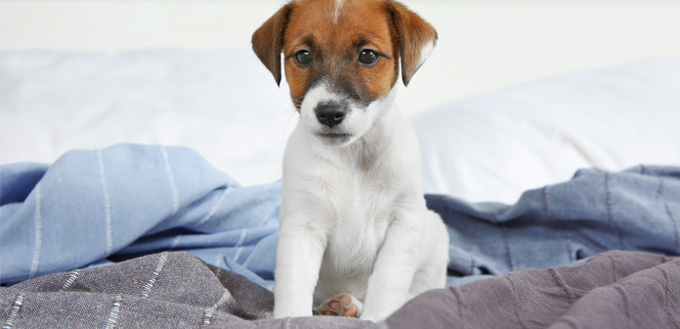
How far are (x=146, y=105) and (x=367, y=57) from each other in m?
1.51

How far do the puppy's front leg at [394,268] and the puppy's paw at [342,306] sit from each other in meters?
0.11

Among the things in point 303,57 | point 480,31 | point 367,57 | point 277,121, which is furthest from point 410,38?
point 480,31

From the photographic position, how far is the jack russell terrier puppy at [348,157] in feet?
4.41

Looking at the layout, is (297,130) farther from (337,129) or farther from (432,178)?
(432,178)

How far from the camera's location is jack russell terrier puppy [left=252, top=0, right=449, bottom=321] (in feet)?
4.41

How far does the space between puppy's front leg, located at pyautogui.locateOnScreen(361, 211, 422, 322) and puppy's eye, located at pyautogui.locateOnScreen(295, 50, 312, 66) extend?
466 mm

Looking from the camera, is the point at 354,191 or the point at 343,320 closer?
the point at 343,320

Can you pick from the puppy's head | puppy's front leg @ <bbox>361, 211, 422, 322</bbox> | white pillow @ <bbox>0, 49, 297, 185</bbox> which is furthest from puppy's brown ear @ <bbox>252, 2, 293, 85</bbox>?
white pillow @ <bbox>0, 49, 297, 185</bbox>

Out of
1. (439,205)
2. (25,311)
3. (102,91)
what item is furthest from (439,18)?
(25,311)

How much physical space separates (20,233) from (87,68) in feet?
4.10

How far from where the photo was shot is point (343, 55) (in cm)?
135

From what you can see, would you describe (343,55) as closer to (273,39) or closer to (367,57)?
(367,57)

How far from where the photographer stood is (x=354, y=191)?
1.49 m

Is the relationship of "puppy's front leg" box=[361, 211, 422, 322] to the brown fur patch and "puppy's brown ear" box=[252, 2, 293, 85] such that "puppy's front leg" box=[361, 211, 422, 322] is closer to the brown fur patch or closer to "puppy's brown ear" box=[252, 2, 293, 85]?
the brown fur patch
